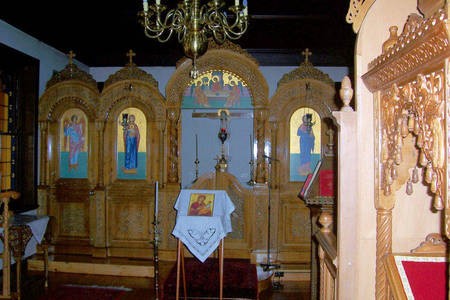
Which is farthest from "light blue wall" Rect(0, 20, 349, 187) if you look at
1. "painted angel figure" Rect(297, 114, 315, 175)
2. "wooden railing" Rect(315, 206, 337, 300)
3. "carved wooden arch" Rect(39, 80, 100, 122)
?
"wooden railing" Rect(315, 206, 337, 300)

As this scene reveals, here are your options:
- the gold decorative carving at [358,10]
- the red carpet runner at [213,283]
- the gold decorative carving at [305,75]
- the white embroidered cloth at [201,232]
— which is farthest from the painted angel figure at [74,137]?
the gold decorative carving at [358,10]

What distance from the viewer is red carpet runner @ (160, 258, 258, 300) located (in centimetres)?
385

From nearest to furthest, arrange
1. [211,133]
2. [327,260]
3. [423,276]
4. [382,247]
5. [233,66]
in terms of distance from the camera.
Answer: [423,276], [382,247], [327,260], [233,66], [211,133]

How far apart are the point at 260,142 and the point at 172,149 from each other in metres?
1.11

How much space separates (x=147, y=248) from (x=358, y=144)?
12.9 ft

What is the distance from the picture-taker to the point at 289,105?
5.04 metres

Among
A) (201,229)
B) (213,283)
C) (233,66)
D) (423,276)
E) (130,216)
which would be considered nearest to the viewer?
(423,276)

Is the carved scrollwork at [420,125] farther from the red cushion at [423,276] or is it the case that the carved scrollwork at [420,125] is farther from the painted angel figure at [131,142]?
the painted angel figure at [131,142]

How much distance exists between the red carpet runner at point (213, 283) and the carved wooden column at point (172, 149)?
1.14 m

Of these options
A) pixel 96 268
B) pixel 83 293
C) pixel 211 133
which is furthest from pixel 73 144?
pixel 211 133

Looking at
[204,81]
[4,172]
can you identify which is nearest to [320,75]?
[204,81]

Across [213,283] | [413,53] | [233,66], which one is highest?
[233,66]

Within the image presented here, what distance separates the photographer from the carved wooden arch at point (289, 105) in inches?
197

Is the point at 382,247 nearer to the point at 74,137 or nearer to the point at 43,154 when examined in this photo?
the point at 74,137
